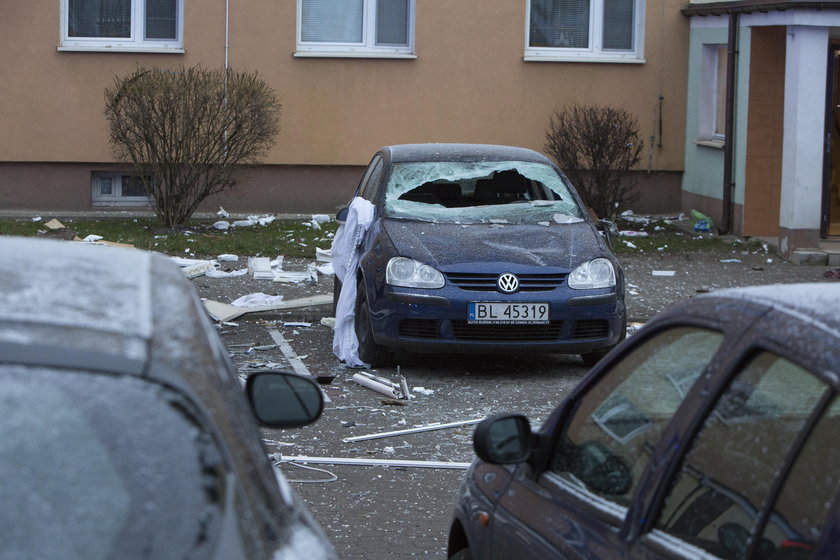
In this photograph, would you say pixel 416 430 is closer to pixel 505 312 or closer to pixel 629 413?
pixel 505 312

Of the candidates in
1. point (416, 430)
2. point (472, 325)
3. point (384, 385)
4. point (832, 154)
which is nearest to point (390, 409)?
point (384, 385)

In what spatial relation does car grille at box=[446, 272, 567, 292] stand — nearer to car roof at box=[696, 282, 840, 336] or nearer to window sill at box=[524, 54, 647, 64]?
car roof at box=[696, 282, 840, 336]

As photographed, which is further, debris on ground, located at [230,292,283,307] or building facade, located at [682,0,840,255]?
building facade, located at [682,0,840,255]

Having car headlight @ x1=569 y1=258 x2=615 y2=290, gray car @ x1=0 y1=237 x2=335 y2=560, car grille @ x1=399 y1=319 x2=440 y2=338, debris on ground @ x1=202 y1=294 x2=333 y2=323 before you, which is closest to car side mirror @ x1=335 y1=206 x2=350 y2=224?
car grille @ x1=399 y1=319 x2=440 y2=338

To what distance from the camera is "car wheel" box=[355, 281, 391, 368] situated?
391 inches

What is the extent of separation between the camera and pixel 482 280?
31.4 feet

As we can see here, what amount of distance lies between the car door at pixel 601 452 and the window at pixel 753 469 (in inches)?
5.5

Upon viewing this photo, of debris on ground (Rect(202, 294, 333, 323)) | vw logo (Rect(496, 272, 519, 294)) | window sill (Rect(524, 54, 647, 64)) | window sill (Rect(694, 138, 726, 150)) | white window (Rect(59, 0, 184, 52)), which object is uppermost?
white window (Rect(59, 0, 184, 52))

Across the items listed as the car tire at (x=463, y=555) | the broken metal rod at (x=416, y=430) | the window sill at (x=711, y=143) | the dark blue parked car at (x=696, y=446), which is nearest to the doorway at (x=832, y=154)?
the window sill at (x=711, y=143)

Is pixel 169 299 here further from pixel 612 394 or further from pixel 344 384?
pixel 344 384

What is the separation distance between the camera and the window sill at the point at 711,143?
18516 millimetres

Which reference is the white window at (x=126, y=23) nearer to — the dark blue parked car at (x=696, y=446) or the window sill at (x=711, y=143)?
the window sill at (x=711, y=143)

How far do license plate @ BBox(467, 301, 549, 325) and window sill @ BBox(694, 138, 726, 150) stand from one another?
31.1ft

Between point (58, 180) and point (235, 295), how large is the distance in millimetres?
6920
